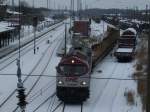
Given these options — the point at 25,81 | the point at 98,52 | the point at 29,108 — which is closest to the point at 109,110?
the point at 29,108

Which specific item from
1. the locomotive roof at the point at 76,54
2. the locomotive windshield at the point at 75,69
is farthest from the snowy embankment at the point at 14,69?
the locomotive roof at the point at 76,54

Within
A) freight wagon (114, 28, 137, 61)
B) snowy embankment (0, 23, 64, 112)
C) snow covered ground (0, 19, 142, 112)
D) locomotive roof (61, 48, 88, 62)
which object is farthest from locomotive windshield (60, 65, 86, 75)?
freight wagon (114, 28, 137, 61)

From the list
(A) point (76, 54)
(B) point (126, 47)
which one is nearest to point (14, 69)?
(A) point (76, 54)

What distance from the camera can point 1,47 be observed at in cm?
5978

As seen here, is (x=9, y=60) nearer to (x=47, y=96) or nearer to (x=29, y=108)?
(x=47, y=96)

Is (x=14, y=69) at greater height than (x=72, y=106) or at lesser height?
greater

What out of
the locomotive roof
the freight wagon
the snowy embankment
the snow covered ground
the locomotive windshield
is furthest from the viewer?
the freight wagon

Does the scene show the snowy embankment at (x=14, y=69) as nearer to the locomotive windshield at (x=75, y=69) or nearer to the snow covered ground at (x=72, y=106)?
the snow covered ground at (x=72, y=106)

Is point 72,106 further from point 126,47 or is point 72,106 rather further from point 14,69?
point 126,47

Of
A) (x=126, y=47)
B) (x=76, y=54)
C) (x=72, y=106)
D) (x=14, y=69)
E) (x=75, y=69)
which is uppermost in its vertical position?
(x=76, y=54)

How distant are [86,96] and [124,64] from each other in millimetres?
20742

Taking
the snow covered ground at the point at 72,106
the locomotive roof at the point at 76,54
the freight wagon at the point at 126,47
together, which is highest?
the locomotive roof at the point at 76,54

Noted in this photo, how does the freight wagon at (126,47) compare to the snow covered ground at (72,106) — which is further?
the freight wagon at (126,47)

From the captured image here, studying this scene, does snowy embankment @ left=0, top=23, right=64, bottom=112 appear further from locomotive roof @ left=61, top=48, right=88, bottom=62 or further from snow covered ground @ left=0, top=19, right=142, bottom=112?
locomotive roof @ left=61, top=48, right=88, bottom=62
